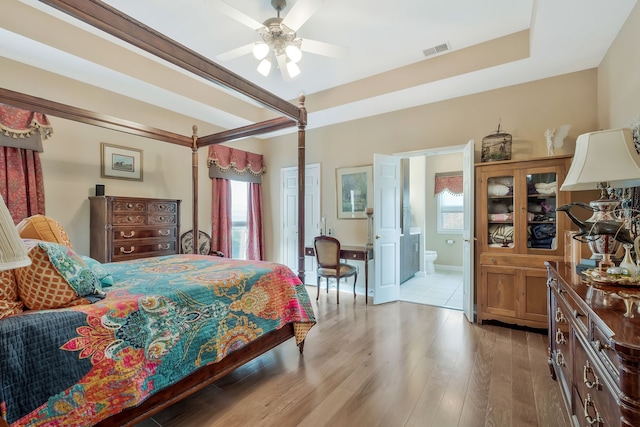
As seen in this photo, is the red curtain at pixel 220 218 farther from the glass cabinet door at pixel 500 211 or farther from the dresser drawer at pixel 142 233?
the glass cabinet door at pixel 500 211

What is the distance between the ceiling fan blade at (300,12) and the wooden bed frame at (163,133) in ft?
1.90

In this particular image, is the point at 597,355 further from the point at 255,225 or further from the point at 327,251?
the point at 255,225

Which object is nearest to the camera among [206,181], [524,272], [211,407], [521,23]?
[211,407]

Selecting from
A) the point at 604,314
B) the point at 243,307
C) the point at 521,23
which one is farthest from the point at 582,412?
the point at 521,23

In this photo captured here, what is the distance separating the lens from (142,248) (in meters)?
3.28

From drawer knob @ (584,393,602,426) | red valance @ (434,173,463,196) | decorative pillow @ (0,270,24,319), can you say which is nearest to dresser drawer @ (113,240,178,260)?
decorative pillow @ (0,270,24,319)

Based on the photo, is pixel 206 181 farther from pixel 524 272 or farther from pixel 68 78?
pixel 524 272

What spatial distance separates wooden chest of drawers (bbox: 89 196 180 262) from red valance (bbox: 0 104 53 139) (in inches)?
31.9

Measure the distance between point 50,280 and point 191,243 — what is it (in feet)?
9.76

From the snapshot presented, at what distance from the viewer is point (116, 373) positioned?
4.25 feet

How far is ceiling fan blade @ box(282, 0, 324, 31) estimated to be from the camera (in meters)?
2.01

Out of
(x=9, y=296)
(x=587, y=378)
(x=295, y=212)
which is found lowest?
(x=587, y=378)

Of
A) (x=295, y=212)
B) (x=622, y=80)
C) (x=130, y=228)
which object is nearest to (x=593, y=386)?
(x=622, y=80)

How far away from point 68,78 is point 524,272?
5.32 m
